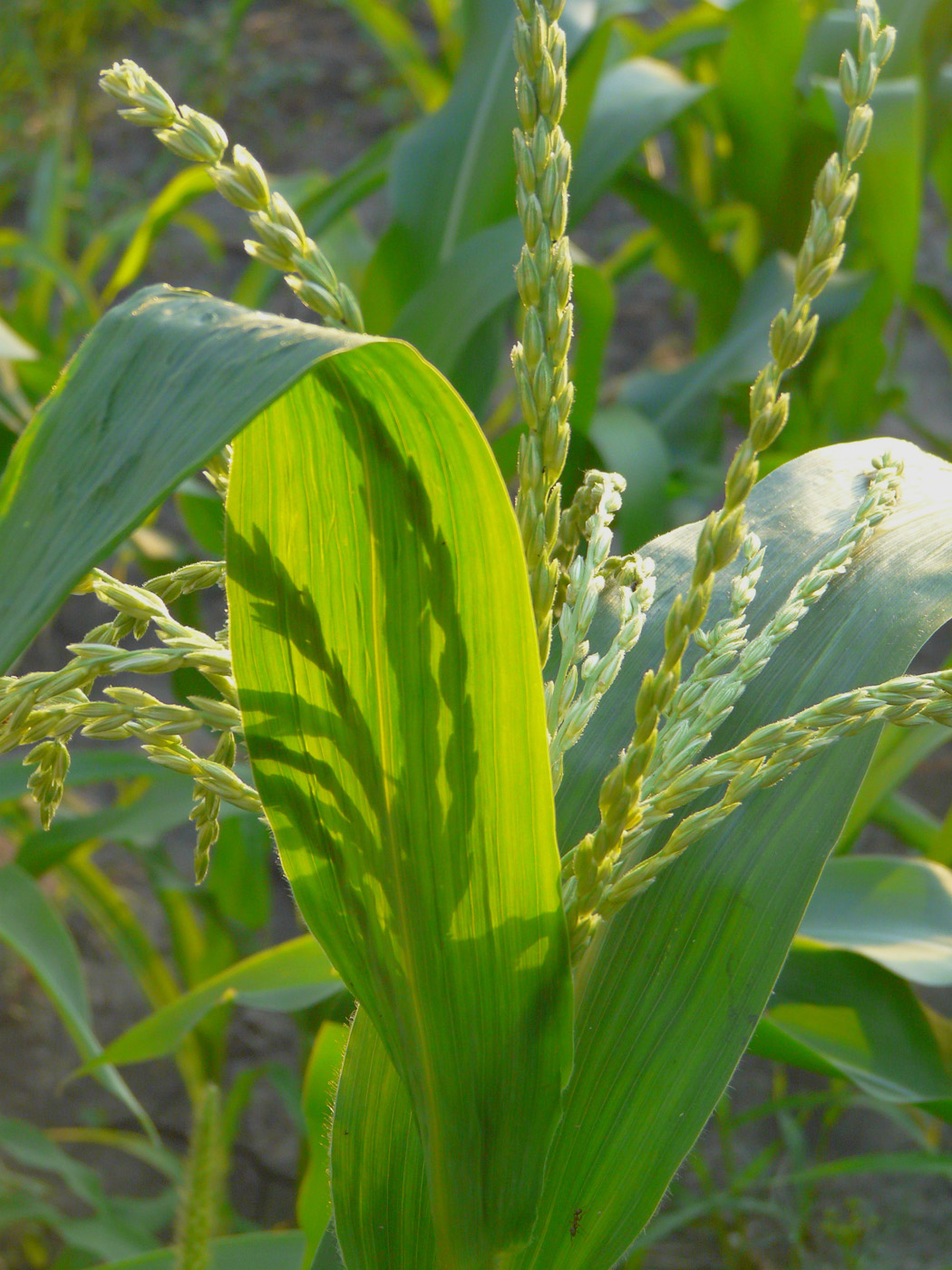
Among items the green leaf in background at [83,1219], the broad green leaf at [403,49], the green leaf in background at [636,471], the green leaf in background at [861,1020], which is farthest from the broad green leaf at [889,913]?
the broad green leaf at [403,49]

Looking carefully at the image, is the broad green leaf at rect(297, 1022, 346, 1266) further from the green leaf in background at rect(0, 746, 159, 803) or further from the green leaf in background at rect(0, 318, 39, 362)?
the green leaf in background at rect(0, 318, 39, 362)

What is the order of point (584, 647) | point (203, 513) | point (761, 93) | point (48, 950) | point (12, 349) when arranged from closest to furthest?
point (584, 647) < point (48, 950) < point (12, 349) < point (203, 513) < point (761, 93)

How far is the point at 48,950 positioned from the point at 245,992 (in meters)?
0.19

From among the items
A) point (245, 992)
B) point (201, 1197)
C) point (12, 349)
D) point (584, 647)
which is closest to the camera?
point (584, 647)

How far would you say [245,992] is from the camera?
0.58 metres

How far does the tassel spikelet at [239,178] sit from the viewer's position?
0.81ft

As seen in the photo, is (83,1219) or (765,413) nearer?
(765,413)

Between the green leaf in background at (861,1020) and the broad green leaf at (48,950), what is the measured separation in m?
0.40

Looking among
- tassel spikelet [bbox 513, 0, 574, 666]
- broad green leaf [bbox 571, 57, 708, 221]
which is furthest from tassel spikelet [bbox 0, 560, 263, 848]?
broad green leaf [bbox 571, 57, 708, 221]

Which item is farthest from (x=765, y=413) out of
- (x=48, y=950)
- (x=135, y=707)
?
(x=48, y=950)

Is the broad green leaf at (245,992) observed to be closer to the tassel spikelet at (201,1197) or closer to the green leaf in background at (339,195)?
the tassel spikelet at (201,1197)

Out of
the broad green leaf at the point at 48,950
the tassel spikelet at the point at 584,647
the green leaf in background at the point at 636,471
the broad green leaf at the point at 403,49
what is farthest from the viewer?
the broad green leaf at the point at 403,49

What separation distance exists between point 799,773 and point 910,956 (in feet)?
0.84

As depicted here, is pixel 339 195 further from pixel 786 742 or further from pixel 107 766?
pixel 786 742
